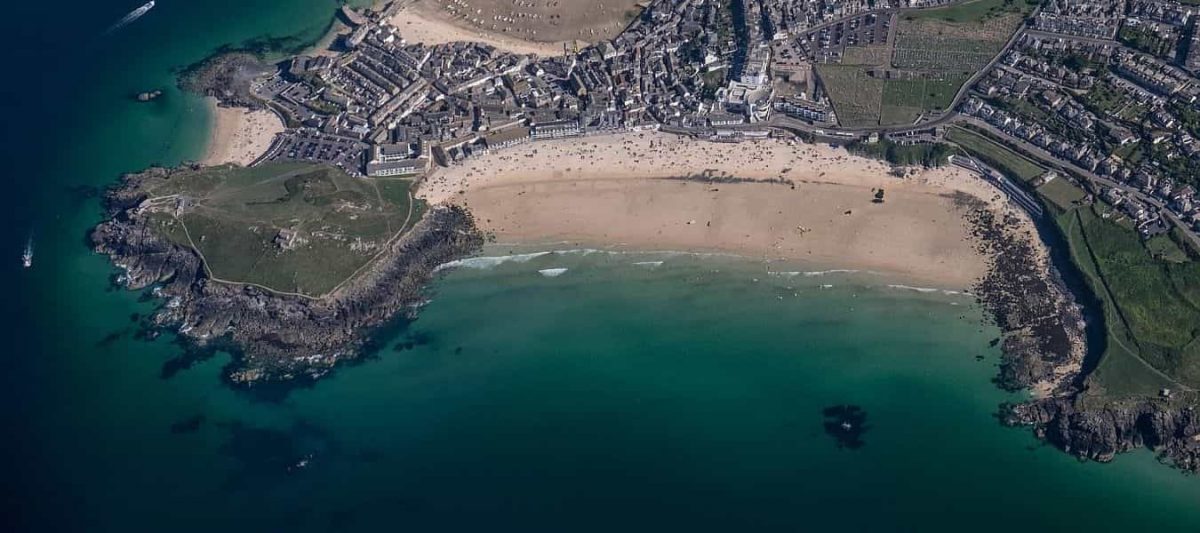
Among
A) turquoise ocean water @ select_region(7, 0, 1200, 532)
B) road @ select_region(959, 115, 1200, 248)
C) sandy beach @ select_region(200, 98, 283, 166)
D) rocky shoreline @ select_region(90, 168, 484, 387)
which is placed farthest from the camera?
sandy beach @ select_region(200, 98, 283, 166)

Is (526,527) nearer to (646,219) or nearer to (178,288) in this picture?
(646,219)

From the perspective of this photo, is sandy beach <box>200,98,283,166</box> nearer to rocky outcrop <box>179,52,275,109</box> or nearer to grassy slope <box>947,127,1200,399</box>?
rocky outcrop <box>179,52,275,109</box>

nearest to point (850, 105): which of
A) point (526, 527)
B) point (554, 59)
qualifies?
point (554, 59)

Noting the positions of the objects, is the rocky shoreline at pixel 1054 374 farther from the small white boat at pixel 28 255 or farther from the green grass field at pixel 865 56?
the small white boat at pixel 28 255

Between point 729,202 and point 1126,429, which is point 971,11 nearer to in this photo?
point 729,202

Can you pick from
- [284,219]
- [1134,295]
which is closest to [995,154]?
[1134,295]

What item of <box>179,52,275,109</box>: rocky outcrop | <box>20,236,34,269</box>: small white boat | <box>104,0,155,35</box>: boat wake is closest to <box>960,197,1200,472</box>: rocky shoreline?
<box>179,52,275,109</box>: rocky outcrop
